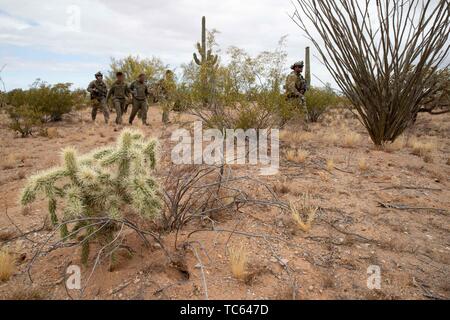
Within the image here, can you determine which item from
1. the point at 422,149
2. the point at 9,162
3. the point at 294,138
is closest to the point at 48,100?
the point at 9,162

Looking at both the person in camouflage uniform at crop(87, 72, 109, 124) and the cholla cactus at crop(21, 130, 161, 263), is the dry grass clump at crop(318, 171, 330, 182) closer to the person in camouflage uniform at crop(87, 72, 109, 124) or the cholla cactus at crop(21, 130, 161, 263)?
the cholla cactus at crop(21, 130, 161, 263)

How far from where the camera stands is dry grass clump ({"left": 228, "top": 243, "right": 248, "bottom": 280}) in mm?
2545

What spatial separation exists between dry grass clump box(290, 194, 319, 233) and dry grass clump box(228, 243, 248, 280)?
33.1 inches

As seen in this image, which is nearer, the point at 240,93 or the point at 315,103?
the point at 240,93

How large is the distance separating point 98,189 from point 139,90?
8.39 meters

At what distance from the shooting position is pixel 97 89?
11047mm

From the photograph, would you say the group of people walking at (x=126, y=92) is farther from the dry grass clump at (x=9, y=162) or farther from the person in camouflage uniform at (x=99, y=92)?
the dry grass clump at (x=9, y=162)

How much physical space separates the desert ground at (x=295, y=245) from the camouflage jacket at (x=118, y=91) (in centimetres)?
557

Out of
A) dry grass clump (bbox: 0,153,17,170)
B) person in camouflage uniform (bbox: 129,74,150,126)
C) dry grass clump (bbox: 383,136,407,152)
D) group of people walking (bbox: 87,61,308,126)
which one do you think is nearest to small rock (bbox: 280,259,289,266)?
dry grass clump (bbox: 383,136,407,152)

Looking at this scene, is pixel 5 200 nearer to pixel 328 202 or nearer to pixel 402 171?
pixel 328 202

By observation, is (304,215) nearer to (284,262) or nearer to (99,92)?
(284,262)

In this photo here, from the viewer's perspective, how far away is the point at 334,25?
632 cm

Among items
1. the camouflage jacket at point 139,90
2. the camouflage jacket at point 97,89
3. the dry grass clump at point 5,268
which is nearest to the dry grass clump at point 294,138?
the camouflage jacket at point 139,90
